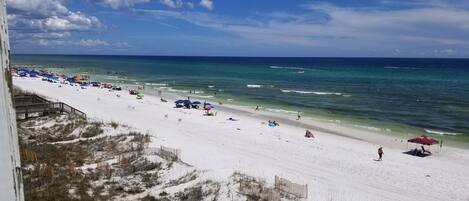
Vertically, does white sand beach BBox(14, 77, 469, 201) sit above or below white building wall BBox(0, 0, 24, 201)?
below

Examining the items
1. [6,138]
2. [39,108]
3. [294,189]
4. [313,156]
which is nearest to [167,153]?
[294,189]

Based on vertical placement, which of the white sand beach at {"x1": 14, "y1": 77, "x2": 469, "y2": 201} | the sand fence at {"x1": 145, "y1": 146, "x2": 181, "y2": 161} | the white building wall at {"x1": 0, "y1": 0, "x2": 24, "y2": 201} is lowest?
the white sand beach at {"x1": 14, "y1": 77, "x2": 469, "y2": 201}

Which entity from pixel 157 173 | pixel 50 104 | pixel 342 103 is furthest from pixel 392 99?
pixel 157 173

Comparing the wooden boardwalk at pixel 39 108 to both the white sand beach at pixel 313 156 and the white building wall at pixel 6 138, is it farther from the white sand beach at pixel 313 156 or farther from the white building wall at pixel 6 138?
the white building wall at pixel 6 138

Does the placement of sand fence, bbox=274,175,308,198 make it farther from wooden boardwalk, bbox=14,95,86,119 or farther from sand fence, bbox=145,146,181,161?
wooden boardwalk, bbox=14,95,86,119

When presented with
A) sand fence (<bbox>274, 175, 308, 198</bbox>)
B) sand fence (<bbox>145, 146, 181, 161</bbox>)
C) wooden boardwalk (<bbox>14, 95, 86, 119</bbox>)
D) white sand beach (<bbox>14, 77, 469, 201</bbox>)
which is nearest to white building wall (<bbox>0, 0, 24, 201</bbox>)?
sand fence (<bbox>274, 175, 308, 198</bbox>)
